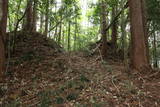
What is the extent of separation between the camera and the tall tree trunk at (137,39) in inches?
259

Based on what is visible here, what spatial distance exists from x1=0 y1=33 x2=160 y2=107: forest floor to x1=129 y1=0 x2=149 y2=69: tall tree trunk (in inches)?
15.8

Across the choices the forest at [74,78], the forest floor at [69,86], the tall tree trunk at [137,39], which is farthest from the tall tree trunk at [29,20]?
the tall tree trunk at [137,39]

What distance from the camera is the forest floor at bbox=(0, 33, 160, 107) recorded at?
4869mm

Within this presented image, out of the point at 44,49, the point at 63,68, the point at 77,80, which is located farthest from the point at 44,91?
the point at 44,49

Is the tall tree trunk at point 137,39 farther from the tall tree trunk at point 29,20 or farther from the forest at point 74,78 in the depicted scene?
the tall tree trunk at point 29,20

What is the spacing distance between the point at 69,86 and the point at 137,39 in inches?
121

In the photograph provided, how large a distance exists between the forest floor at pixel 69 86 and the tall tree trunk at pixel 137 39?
40 centimetres

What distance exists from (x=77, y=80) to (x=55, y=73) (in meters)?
1.31

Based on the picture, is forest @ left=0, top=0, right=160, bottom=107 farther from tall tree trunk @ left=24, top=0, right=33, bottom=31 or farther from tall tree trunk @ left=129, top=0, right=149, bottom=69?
tall tree trunk @ left=24, top=0, right=33, bottom=31

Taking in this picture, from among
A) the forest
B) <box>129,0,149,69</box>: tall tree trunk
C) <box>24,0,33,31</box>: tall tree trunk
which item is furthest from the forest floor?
<box>24,0,33,31</box>: tall tree trunk

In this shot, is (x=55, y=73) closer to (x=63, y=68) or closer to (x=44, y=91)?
(x=63, y=68)

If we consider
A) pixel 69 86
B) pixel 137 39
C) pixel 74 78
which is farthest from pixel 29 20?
pixel 137 39

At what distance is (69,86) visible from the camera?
577 cm

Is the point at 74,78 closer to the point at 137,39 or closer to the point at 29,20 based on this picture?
the point at 137,39
